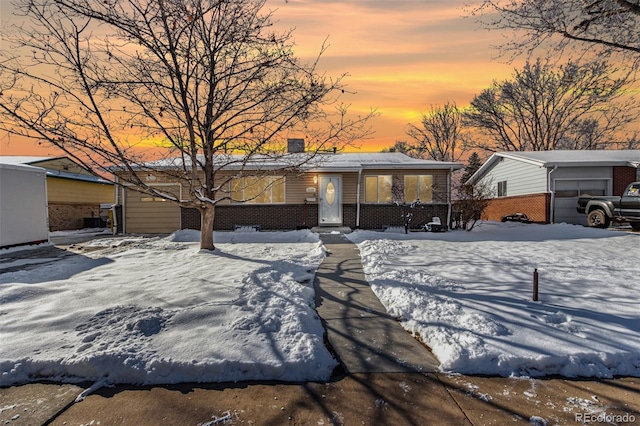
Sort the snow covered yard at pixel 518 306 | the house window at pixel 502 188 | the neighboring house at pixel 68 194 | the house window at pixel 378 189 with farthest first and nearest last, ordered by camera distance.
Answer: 1. the house window at pixel 502 188
2. the neighboring house at pixel 68 194
3. the house window at pixel 378 189
4. the snow covered yard at pixel 518 306

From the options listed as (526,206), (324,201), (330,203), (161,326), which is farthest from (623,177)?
(161,326)

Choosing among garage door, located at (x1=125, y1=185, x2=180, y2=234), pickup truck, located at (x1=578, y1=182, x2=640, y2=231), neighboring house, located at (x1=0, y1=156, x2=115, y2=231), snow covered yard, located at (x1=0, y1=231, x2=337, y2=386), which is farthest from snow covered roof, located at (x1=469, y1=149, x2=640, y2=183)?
neighboring house, located at (x1=0, y1=156, x2=115, y2=231)

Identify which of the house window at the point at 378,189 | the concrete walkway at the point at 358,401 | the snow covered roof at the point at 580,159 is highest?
the snow covered roof at the point at 580,159

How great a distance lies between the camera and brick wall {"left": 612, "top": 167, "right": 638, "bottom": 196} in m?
15.0

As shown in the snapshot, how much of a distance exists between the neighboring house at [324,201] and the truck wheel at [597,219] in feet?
20.0

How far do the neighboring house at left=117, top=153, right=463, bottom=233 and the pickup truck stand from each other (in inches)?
237

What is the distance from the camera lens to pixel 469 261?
6.86m

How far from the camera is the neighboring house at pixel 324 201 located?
45.6 ft

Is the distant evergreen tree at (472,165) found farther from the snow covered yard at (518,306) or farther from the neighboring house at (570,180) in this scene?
the snow covered yard at (518,306)

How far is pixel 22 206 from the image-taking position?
34.2ft

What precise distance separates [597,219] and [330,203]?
11.5m

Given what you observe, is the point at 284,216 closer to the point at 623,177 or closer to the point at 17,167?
the point at 17,167

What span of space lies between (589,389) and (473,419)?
122cm

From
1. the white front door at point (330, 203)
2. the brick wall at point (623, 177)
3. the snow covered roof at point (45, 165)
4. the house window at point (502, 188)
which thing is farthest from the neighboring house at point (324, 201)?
the brick wall at point (623, 177)
